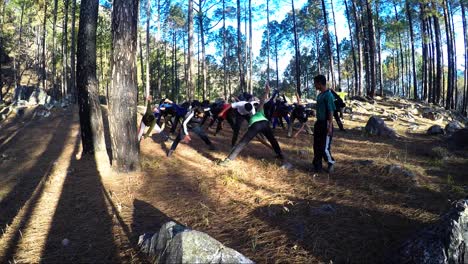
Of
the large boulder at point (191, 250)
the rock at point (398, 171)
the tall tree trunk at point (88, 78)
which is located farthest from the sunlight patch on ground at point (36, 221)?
the rock at point (398, 171)

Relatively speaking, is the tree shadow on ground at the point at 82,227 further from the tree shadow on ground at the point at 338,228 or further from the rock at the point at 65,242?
the tree shadow on ground at the point at 338,228

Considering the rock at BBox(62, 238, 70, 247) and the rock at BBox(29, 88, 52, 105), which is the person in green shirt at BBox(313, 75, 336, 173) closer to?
the rock at BBox(62, 238, 70, 247)

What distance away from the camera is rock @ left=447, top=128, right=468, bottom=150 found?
28.8 feet

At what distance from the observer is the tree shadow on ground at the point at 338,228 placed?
11.9 ft

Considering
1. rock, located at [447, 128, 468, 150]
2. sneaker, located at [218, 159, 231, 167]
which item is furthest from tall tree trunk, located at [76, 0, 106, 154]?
rock, located at [447, 128, 468, 150]

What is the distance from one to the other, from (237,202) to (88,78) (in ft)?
18.2

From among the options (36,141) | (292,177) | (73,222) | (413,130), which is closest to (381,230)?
(292,177)

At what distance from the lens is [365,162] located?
23.2 feet

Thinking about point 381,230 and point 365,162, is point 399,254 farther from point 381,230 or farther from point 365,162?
point 365,162

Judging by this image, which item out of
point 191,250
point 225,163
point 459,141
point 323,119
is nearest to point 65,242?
point 191,250

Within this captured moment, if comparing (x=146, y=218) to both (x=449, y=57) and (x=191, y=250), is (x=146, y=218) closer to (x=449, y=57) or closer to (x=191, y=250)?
(x=191, y=250)

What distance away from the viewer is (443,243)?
299 cm

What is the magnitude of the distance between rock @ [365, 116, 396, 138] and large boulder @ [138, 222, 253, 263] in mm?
9307

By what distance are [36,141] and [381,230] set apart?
11.8 meters
